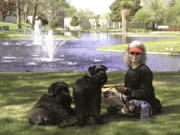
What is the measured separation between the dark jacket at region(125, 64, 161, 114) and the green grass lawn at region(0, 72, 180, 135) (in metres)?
0.38

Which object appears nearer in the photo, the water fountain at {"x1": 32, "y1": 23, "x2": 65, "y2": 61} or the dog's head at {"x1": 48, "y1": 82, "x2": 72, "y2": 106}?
the dog's head at {"x1": 48, "y1": 82, "x2": 72, "y2": 106}

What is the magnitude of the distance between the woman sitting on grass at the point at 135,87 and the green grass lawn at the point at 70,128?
0.73 ft

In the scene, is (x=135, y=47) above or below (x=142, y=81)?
above

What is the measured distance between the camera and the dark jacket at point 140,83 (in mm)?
5863

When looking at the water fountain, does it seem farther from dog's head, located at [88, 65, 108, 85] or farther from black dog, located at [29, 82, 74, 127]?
dog's head, located at [88, 65, 108, 85]

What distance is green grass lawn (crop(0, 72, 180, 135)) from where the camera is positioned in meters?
5.38

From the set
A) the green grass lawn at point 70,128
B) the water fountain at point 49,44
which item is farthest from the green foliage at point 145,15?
the green grass lawn at point 70,128

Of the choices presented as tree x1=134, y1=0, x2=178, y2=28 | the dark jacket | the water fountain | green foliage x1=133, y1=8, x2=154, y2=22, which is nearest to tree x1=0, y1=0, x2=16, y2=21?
green foliage x1=133, y1=8, x2=154, y2=22

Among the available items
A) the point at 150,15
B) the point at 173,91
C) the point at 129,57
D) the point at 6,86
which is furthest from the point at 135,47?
the point at 150,15

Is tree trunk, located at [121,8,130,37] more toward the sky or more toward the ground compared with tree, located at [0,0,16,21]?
more toward the ground

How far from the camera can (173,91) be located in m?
8.65

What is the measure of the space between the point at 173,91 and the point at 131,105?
2.94m

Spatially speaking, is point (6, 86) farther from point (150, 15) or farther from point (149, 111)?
point (150, 15)

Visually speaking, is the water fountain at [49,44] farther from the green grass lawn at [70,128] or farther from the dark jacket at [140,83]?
the dark jacket at [140,83]
